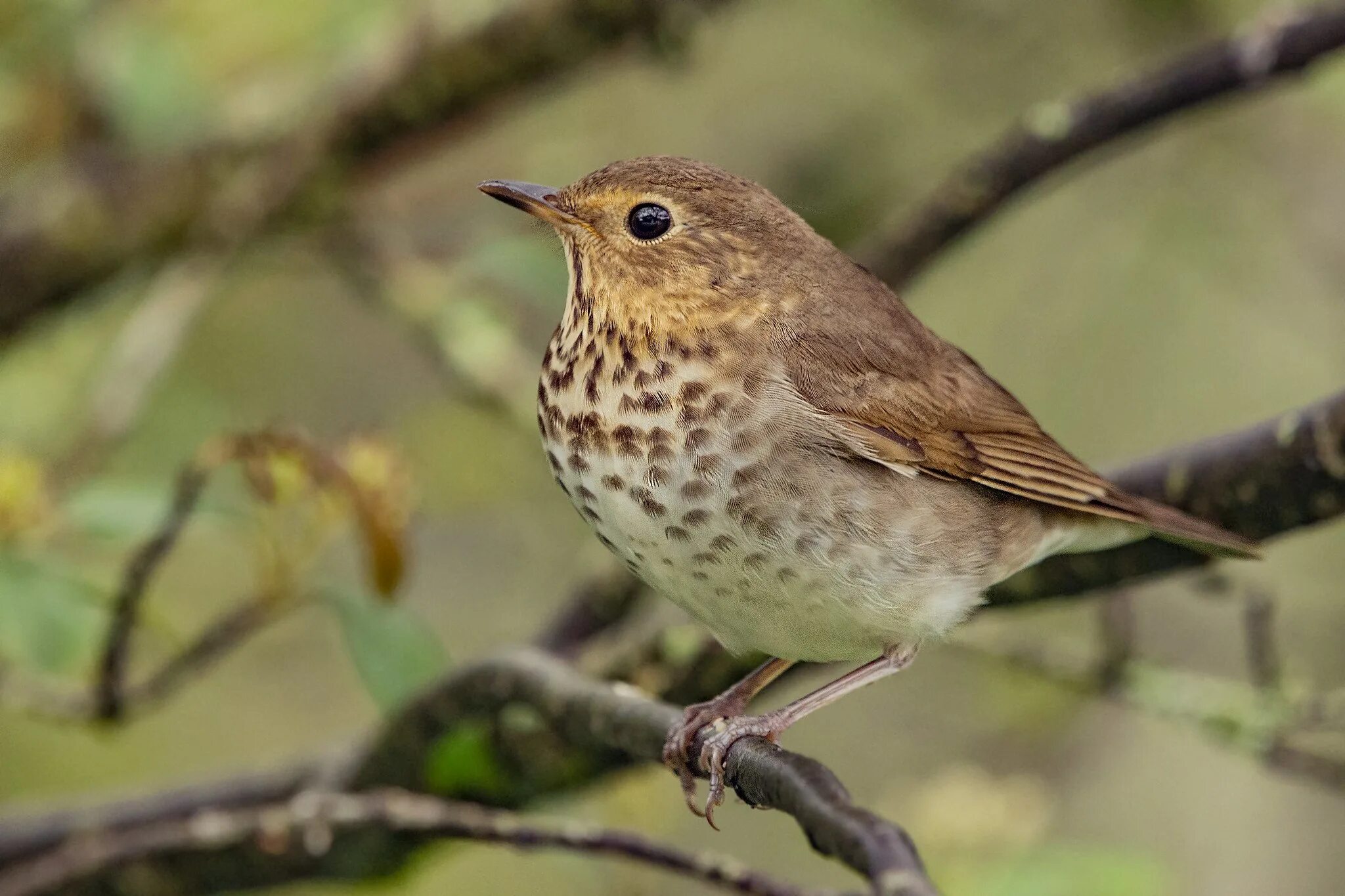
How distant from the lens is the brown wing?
312cm

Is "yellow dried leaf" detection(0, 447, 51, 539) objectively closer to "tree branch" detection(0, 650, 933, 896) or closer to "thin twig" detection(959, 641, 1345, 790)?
"tree branch" detection(0, 650, 933, 896)

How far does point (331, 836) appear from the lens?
154 inches

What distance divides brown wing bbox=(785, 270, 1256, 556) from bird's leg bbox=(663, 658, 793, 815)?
1.63 ft

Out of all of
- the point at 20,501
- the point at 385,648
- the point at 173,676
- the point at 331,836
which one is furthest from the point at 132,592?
the point at 331,836

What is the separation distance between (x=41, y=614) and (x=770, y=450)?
60.7 inches

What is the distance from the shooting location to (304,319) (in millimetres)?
7129

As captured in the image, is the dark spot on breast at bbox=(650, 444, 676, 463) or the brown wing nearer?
the dark spot on breast at bbox=(650, 444, 676, 463)

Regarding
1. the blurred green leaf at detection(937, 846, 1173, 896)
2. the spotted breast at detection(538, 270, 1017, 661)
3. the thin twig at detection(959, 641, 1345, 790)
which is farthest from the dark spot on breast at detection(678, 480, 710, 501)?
the thin twig at detection(959, 641, 1345, 790)

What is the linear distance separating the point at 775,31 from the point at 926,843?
4364 millimetres

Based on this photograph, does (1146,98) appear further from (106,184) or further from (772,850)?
(772,850)

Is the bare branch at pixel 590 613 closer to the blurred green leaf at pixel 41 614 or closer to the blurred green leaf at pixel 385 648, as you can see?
the blurred green leaf at pixel 385 648

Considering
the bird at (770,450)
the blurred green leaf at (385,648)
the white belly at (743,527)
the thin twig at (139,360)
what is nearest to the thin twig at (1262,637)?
the bird at (770,450)

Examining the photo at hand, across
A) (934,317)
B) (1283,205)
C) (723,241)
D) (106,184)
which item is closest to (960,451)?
(723,241)

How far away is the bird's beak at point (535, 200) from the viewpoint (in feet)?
10.1
